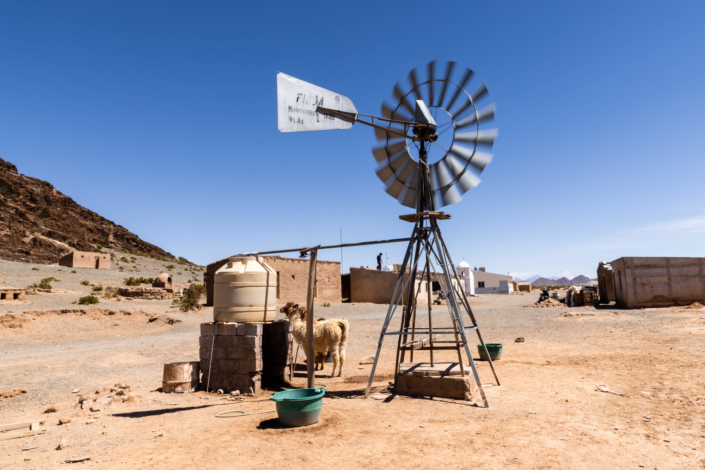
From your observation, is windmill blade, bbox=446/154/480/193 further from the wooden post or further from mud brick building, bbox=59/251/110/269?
mud brick building, bbox=59/251/110/269

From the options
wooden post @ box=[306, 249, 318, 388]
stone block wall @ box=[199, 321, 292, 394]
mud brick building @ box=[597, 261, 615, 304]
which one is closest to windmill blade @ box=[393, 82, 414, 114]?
wooden post @ box=[306, 249, 318, 388]

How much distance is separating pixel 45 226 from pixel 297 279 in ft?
280

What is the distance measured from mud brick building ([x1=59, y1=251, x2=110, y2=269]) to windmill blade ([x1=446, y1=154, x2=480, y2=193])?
57309mm

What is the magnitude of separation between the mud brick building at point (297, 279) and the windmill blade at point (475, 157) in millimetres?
20831

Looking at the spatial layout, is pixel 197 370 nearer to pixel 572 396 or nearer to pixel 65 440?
pixel 65 440

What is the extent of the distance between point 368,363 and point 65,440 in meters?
7.75

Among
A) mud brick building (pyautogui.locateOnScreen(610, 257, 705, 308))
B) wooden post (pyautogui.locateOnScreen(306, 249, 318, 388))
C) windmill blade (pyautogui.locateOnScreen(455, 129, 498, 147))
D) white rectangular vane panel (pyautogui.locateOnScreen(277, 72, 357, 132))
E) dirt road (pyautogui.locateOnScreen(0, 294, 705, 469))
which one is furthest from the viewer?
mud brick building (pyautogui.locateOnScreen(610, 257, 705, 308))

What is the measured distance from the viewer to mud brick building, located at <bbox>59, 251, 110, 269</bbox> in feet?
175

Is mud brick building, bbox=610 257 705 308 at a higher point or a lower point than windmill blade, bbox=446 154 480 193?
lower

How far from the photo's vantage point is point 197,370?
9.20 m

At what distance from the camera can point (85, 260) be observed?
54.3 meters

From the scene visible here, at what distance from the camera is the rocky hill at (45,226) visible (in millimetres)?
78938

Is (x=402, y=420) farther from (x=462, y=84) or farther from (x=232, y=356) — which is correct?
(x=462, y=84)

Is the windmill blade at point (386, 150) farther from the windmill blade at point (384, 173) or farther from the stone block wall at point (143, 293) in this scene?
the stone block wall at point (143, 293)
